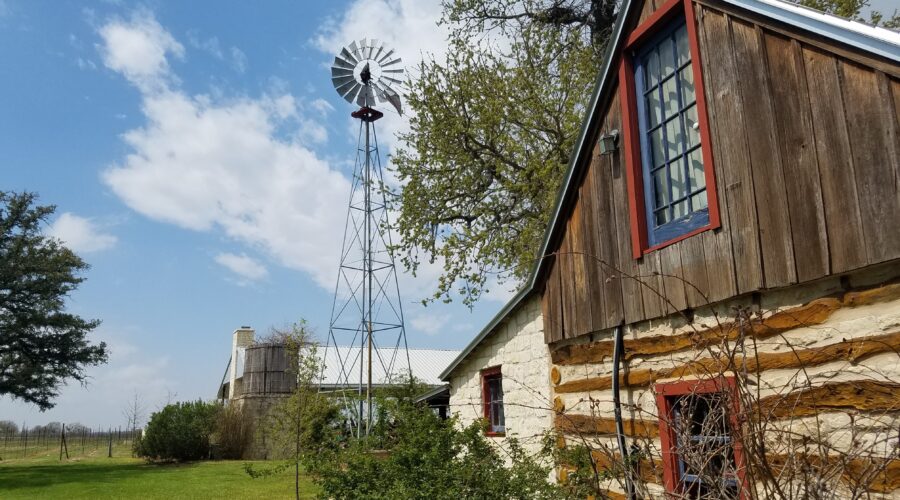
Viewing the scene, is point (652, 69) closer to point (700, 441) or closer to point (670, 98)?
point (670, 98)

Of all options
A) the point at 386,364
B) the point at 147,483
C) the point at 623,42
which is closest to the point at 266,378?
the point at 386,364

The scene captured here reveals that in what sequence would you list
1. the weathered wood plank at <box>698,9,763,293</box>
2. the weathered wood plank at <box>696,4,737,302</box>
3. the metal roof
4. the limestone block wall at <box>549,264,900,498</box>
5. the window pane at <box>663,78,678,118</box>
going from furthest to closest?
1. the window pane at <box>663,78,678,118</box>
2. the weathered wood plank at <box>696,4,737,302</box>
3. the weathered wood plank at <box>698,9,763,293</box>
4. the metal roof
5. the limestone block wall at <box>549,264,900,498</box>

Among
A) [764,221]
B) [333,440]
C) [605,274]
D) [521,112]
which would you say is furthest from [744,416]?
[521,112]

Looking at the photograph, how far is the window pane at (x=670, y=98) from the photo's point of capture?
22.0 ft

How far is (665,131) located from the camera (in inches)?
269

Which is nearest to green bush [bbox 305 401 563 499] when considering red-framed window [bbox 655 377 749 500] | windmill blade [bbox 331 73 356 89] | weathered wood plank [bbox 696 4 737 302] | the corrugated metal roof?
red-framed window [bbox 655 377 749 500]

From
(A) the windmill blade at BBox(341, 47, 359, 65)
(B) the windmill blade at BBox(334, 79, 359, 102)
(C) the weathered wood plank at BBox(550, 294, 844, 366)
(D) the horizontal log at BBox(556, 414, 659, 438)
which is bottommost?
(D) the horizontal log at BBox(556, 414, 659, 438)

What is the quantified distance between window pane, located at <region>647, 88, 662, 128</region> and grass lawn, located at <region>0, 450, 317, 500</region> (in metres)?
13.2

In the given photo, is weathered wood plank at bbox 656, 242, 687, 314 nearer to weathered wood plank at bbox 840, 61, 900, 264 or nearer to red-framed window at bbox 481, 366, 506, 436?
weathered wood plank at bbox 840, 61, 900, 264

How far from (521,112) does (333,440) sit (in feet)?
34.1

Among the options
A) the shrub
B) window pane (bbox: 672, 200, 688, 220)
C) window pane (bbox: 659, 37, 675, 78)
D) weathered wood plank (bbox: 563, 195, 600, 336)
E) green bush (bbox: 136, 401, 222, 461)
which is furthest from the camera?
the shrub

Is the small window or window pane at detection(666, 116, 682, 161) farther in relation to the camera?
window pane at detection(666, 116, 682, 161)

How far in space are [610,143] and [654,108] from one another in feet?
1.86

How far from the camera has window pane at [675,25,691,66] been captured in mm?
6566
